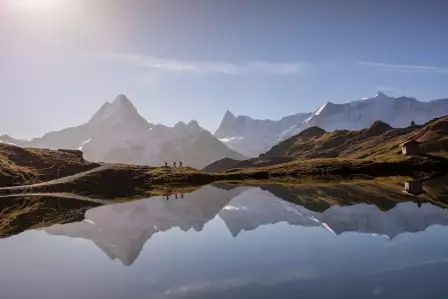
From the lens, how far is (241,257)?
113 ft

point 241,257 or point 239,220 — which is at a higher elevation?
point 239,220

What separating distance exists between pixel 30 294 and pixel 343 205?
2081 inches

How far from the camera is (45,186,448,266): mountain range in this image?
45.1 meters

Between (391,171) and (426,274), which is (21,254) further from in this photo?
(391,171)

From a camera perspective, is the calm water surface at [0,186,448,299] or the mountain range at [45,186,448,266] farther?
the mountain range at [45,186,448,266]

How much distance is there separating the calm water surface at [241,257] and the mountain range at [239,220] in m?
0.17

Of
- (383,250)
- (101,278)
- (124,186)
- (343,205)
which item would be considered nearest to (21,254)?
(101,278)

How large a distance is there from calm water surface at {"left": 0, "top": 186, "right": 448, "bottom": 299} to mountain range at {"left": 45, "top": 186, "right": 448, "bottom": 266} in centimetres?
17

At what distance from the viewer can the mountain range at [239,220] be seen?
148ft

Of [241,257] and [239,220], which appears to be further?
[239,220]

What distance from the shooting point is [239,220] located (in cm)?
5797

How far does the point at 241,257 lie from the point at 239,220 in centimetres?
2356

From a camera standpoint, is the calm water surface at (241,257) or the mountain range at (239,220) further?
the mountain range at (239,220)

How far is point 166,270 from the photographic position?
31.2 meters
